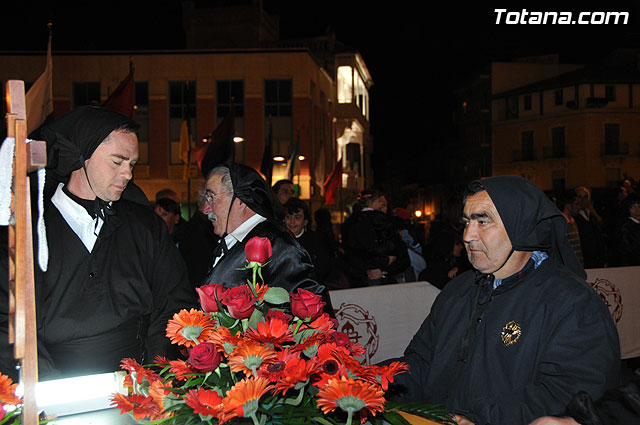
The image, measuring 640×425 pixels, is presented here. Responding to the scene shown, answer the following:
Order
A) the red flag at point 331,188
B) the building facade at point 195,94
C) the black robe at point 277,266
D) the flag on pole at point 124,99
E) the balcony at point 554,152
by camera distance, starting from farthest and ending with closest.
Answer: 1. the balcony at point 554,152
2. the building facade at point 195,94
3. the red flag at point 331,188
4. the flag on pole at point 124,99
5. the black robe at point 277,266

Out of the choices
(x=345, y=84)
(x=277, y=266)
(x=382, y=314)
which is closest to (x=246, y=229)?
(x=277, y=266)

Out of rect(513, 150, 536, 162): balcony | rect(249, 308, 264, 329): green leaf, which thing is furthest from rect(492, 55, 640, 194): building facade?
rect(249, 308, 264, 329): green leaf

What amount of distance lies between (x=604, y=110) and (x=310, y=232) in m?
46.7

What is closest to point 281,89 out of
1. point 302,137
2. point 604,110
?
point 302,137

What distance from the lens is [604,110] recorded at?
48.3 m

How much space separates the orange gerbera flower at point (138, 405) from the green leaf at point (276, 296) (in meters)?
0.41

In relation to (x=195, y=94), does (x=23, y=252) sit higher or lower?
lower

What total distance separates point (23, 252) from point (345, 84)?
42732 mm

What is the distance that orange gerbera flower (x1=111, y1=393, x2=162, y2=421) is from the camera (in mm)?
1676

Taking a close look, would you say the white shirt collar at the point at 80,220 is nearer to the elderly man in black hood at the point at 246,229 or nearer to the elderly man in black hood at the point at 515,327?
the elderly man in black hood at the point at 246,229

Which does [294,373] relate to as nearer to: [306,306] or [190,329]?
[306,306]

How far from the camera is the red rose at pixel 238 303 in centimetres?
166

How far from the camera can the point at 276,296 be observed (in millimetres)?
1753

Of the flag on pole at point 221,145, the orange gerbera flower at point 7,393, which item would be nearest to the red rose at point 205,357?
the orange gerbera flower at point 7,393
